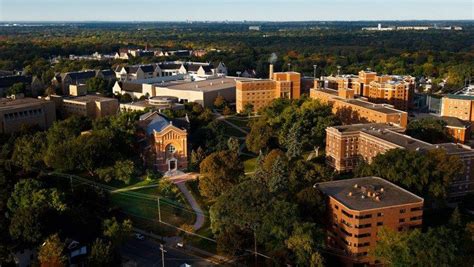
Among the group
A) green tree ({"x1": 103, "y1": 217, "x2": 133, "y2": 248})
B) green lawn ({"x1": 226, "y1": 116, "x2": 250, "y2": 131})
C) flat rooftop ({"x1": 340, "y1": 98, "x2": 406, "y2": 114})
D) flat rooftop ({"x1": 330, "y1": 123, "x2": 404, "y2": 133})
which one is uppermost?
flat rooftop ({"x1": 340, "y1": 98, "x2": 406, "y2": 114})

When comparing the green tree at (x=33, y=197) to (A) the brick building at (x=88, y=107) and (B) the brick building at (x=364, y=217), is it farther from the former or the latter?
(A) the brick building at (x=88, y=107)

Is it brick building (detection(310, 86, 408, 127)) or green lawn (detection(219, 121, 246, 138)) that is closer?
brick building (detection(310, 86, 408, 127))

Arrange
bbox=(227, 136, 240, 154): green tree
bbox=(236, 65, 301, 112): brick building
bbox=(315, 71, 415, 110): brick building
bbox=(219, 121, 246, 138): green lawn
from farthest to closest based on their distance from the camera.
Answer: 1. bbox=(315, 71, 415, 110): brick building
2. bbox=(236, 65, 301, 112): brick building
3. bbox=(219, 121, 246, 138): green lawn
4. bbox=(227, 136, 240, 154): green tree

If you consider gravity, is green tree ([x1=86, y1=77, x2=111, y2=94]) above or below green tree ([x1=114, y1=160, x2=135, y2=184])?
above

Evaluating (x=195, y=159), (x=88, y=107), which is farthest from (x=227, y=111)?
(x=195, y=159)

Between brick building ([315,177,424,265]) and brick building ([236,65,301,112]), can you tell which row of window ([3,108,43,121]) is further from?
brick building ([315,177,424,265])

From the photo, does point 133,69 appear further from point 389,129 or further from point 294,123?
point 389,129

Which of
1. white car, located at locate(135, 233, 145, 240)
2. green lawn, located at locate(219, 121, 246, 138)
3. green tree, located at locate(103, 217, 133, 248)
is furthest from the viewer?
green lawn, located at locate(219, 121, 246, 138)

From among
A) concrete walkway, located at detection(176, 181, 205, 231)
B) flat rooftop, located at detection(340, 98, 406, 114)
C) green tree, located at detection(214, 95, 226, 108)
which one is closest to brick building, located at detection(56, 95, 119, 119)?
green tree, located at detection(214, 95, 226, 108)

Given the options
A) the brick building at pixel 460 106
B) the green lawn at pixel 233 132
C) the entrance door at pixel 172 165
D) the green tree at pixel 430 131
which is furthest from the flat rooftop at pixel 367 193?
the brick building at pixel 460 106
